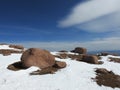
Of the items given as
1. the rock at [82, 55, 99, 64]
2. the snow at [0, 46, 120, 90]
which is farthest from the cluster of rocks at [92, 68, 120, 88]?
the rock at [82, 55, 99, 64]

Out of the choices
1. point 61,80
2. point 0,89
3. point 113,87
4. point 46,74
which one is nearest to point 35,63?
point 46,74

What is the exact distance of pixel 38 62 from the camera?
3134 centimetres

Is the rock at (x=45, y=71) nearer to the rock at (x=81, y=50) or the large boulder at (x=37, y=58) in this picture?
the large boulder at (x=37, y=58)

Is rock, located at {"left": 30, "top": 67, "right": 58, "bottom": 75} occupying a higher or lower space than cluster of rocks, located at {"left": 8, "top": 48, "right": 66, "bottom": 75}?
lower

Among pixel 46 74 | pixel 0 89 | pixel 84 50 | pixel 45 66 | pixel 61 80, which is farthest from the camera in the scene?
pixel 84 50

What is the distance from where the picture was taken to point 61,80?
2488 cm

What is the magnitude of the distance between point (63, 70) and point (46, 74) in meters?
3.41

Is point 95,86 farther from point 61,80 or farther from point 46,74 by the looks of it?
point 46,74

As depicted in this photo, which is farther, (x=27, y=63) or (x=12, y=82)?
(x=27, y=63)

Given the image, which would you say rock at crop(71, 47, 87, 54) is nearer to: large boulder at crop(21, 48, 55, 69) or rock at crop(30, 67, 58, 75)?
large boulder at crop(21, 48, 55, 69)

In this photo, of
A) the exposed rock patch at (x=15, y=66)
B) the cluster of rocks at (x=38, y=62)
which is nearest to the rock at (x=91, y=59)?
the cluster of rocks at (x=38, y=62)

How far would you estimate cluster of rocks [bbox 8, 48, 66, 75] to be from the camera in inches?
1194

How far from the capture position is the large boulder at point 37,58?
101 ft

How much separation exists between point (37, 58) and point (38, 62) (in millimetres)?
708
